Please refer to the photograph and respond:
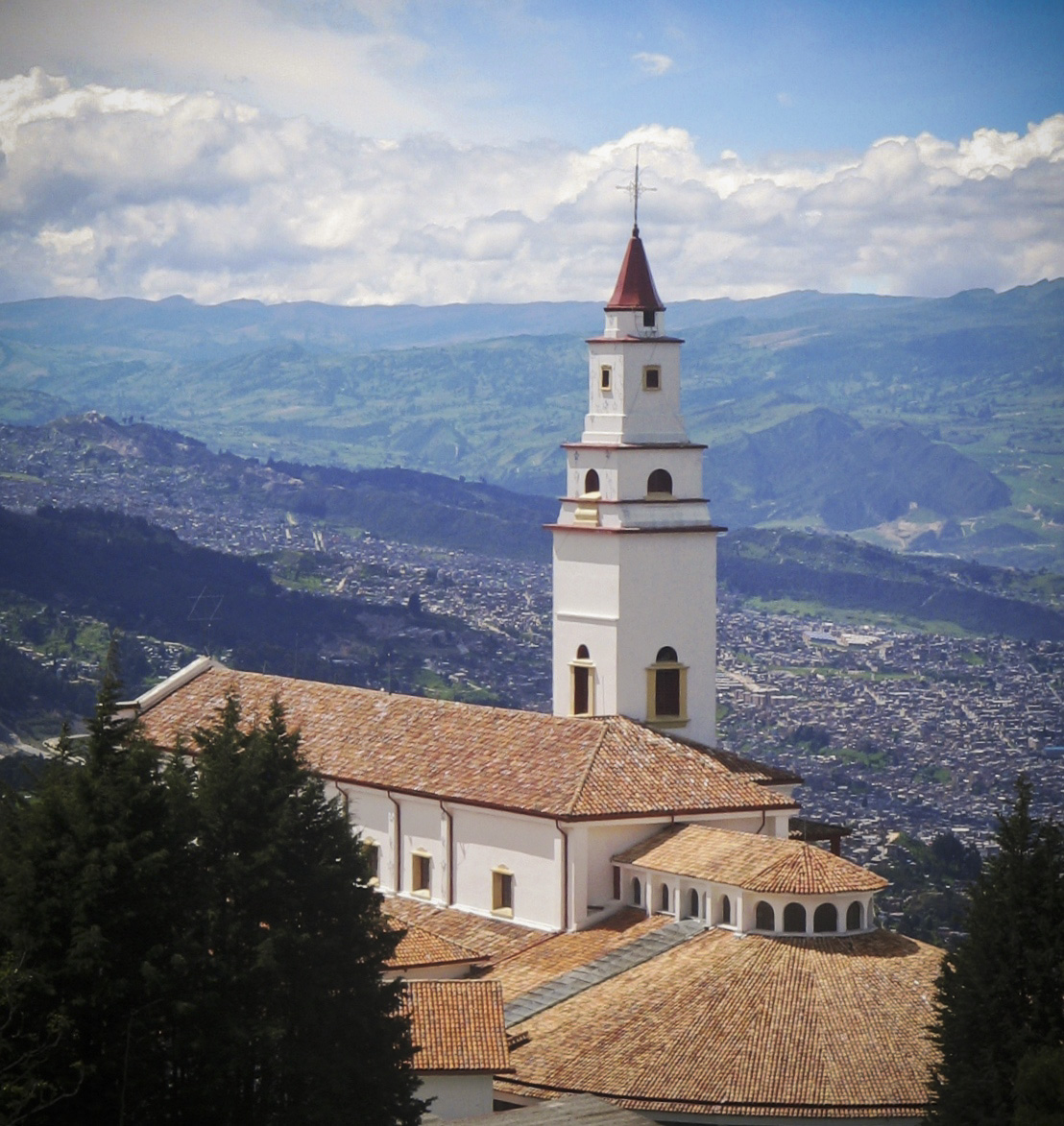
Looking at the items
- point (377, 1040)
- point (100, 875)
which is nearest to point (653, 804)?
point (377, 1040)

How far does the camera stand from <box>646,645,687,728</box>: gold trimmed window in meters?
55.0

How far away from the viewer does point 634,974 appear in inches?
1793

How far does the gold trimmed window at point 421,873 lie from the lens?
2089 inches

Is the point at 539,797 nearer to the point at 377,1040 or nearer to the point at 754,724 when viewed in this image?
the point at 377,1040

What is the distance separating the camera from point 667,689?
Answer: 55250 mm

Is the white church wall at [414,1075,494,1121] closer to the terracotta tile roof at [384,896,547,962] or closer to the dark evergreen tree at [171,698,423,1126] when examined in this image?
the dark evergreen tree at [171,698,423,1126]

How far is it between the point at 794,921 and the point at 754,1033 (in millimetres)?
3902

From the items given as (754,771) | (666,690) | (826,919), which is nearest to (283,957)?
(826,919)

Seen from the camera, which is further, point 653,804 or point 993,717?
point 993,717

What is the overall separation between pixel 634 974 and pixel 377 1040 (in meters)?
11.6

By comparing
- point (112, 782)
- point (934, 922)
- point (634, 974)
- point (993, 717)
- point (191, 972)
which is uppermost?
point (112, 782)

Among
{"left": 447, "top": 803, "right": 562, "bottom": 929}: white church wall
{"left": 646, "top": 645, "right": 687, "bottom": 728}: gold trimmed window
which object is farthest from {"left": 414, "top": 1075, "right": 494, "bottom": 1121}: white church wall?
{"left": 646, "top": 645, "right": 687, "bottom": 728}: gold trimmed window

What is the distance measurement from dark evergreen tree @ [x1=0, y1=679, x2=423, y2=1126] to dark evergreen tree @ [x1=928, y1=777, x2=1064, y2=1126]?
8.58m

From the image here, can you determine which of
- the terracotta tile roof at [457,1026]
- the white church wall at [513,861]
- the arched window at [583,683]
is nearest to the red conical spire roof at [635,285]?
the arched window at [583,683]
